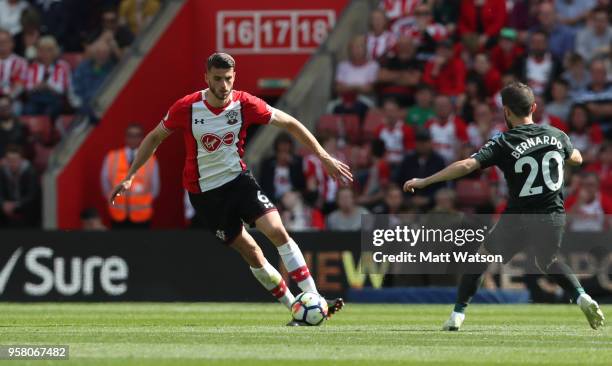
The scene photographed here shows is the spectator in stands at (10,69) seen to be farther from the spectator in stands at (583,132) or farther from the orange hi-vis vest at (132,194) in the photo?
the spectator in stands at (583,132)

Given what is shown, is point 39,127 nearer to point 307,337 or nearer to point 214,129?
point 214,129

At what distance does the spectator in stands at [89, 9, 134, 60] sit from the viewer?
23.2 metres

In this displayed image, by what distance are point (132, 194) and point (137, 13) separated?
4.47m

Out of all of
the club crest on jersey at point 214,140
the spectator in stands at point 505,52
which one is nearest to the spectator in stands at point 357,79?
the spectator in stands at point 505,52

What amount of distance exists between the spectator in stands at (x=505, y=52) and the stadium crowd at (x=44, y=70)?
5.51 m

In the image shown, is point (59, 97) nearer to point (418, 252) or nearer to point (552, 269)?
point (418, 252)

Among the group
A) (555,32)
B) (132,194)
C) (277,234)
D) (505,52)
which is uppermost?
(555,32)

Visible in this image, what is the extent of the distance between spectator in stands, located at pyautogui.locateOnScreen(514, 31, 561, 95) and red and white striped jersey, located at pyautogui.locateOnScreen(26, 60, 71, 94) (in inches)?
284

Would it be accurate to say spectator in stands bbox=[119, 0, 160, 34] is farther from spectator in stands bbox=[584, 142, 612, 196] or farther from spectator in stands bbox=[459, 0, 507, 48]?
spectator in stands bbox=[584, 142, 612, 196]

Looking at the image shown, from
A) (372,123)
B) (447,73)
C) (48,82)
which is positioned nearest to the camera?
(372,123)

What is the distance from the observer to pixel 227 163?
12.2 metres

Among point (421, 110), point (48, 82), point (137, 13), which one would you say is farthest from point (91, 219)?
point (421, 110)

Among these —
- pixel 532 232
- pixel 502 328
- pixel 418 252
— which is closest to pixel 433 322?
pixel 502 328
